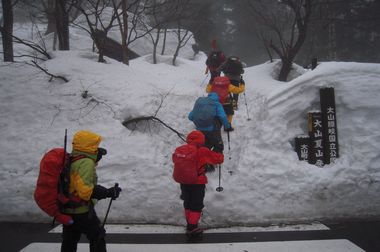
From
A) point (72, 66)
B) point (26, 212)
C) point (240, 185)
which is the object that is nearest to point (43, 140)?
point (26, 212)

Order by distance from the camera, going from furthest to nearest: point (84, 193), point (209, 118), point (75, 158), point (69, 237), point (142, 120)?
1. point (142, 120)
2. point (209, 118)
3. point (69, 237)
4. point (75, 158)
5. point (84, 193)

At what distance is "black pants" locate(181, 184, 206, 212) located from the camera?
16.8ft

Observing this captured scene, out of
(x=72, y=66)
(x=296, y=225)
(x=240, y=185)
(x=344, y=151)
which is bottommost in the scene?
(x=296, y=225)

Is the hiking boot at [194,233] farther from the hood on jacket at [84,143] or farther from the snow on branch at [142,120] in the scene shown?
the snow on branch at [142,120]

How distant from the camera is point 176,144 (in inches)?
298

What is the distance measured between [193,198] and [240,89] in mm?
4676

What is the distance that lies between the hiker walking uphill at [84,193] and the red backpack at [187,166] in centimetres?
123

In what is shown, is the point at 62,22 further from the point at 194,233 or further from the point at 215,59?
the point at 194,233

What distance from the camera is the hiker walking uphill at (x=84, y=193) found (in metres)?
3.78

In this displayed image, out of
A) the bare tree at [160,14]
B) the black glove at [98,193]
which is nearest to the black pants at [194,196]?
the black glove at [98,193]

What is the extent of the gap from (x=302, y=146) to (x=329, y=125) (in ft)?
2.60

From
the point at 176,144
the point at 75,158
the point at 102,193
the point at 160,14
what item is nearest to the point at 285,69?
the point at 176,144

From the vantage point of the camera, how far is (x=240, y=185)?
20.5 ft

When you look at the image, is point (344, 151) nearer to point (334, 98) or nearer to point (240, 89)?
point (334, 98)
